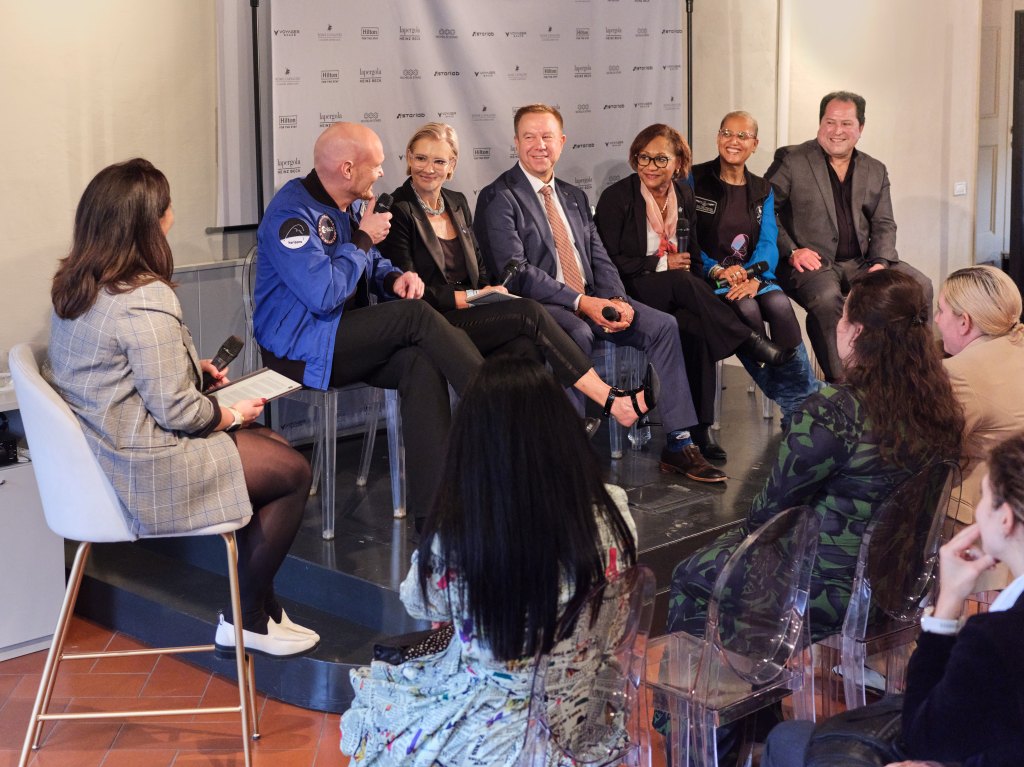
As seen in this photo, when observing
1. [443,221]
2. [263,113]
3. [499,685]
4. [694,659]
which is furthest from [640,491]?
[499,685]

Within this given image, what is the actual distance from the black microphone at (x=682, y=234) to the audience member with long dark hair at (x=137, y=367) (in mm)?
2735

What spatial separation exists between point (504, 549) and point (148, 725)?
1.88 m

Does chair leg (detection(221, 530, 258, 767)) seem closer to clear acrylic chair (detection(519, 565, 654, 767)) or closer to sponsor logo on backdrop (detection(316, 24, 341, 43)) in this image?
clear acrylic chair (detection(519, 565, 654, 767))

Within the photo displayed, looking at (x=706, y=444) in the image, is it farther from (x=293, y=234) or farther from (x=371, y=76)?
(x=371, y=76)

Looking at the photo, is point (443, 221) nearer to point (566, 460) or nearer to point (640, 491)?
point (640, 491)

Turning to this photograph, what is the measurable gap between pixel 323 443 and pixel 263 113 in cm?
150

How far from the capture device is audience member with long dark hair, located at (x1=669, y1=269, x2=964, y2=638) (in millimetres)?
2742

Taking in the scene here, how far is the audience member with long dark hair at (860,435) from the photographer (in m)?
2.74

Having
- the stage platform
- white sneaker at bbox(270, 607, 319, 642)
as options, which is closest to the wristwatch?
white sneaker at bbox(270, 607, 319, 642)

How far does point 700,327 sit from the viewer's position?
16.3 feet

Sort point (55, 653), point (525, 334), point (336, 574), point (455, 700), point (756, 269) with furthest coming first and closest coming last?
point (756, 269), point (525, 334), point (336, 574), point (55, 653), point (455, 700)

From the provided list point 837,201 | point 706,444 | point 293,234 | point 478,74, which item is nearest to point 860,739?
point 293,234

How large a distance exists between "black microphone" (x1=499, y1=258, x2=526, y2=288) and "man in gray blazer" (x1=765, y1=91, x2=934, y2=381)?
5.21 ft

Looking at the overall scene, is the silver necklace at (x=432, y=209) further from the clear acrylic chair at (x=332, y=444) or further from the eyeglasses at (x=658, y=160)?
the eyeglasses at (x=658, y=160)
